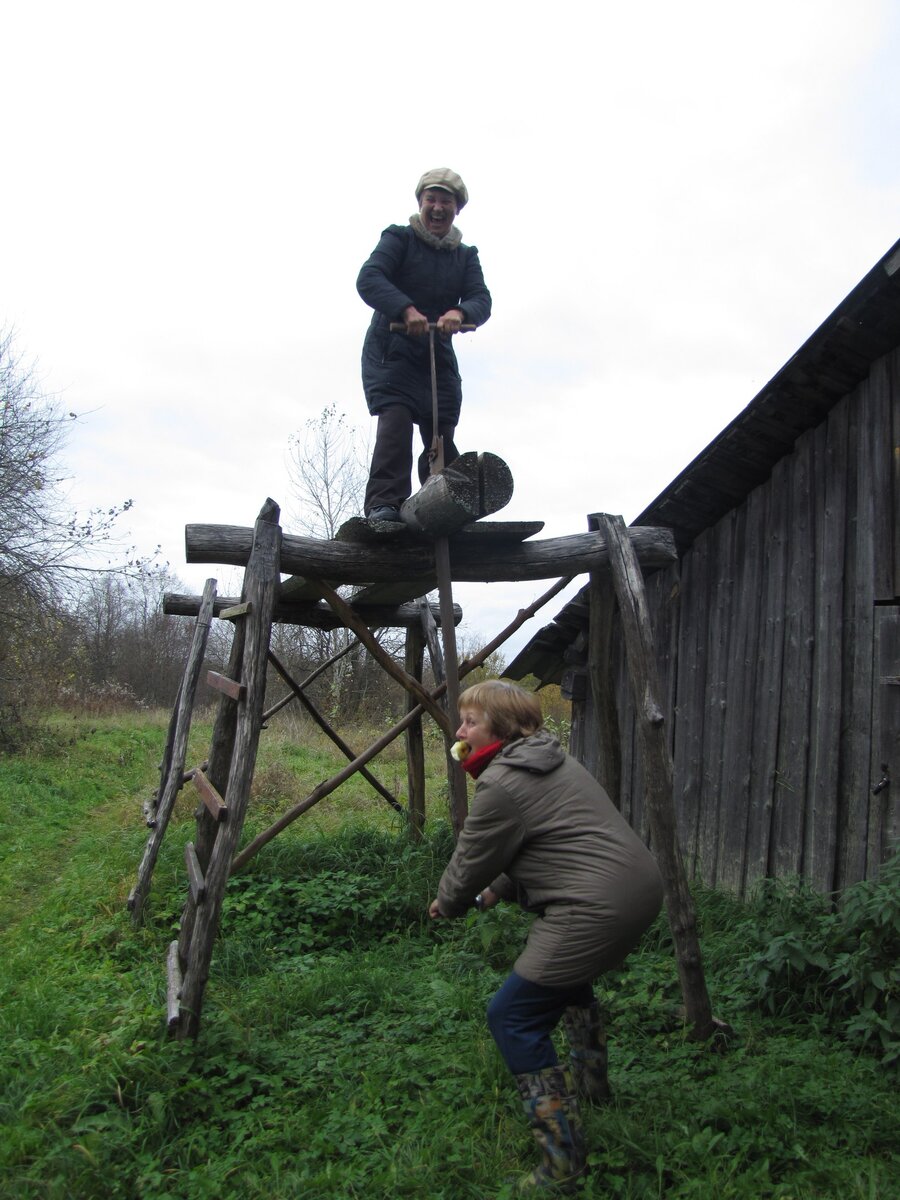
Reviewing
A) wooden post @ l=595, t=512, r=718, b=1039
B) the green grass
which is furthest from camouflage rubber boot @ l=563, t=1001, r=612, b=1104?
wooden post @ l=595, t=512, r=718, b=1039

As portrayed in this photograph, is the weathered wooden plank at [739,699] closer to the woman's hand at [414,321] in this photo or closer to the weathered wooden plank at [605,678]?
the weathered wooden plank at [605,678]

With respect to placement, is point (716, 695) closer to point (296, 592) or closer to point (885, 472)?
point (885, 472)

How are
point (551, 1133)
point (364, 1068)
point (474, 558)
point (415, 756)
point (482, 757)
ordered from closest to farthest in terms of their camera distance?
point (551, 1133)
point (482, 757)
point (364, 1068)
point (474, 558)
point (415, 756)

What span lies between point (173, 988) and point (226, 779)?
3.33ft

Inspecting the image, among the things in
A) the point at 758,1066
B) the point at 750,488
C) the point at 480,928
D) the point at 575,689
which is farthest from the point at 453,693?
the point at 575,689

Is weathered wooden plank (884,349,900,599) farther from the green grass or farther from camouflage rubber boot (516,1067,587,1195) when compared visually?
camouflage rubber boot (516,1067,587,1195)

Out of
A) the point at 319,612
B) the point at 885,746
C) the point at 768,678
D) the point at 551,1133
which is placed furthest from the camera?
the point at 319,612

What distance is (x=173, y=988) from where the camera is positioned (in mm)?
4219

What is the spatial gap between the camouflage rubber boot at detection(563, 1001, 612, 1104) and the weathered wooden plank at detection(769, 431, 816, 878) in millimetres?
2533

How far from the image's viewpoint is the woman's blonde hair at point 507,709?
315 centimetres

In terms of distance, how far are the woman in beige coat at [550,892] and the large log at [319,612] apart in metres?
4.41

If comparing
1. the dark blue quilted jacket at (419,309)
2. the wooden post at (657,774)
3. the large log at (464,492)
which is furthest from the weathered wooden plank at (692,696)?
the large log at (464,492)

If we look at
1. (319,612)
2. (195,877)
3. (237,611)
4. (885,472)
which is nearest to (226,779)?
(195,877)

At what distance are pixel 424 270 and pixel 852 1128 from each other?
14.1ft
